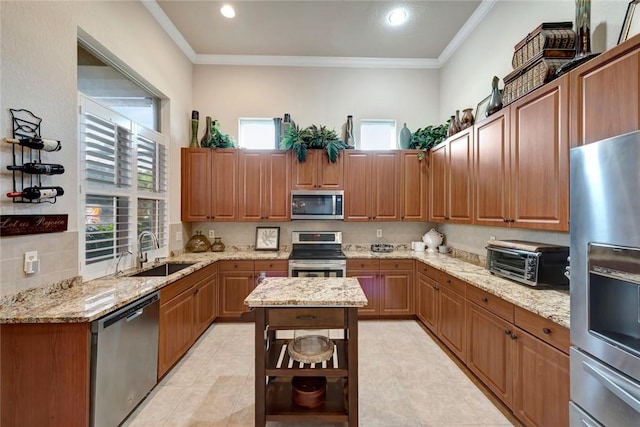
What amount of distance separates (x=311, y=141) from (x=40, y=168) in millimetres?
2835

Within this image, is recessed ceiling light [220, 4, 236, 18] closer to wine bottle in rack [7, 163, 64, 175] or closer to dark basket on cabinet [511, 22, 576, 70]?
wine bottle in rack [7, 163, 64, 175]

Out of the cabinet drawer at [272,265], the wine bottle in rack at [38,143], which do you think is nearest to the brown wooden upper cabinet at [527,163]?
the cabinet drawer at [272,265]

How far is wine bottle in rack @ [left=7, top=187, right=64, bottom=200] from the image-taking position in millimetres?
1675

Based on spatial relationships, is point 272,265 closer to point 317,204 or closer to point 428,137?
point 317,204

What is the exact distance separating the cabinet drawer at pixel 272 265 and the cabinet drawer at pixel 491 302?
220 centimetres

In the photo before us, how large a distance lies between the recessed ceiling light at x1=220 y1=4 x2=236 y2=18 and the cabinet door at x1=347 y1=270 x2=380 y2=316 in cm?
344

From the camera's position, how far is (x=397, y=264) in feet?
12.2

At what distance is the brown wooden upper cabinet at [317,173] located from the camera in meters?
3.95

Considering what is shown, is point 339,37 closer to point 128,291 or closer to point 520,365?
point 128,291

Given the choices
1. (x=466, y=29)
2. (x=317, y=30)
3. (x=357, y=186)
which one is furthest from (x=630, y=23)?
(x=317, y=30)

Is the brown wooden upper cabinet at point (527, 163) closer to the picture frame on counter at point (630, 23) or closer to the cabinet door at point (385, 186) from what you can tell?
the picture frame on counter at point (630, 23)

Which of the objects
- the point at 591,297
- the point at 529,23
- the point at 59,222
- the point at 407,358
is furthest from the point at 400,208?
the point at 59,222

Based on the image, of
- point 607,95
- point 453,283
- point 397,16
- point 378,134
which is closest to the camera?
point 607,95

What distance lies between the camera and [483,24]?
10.5ft
